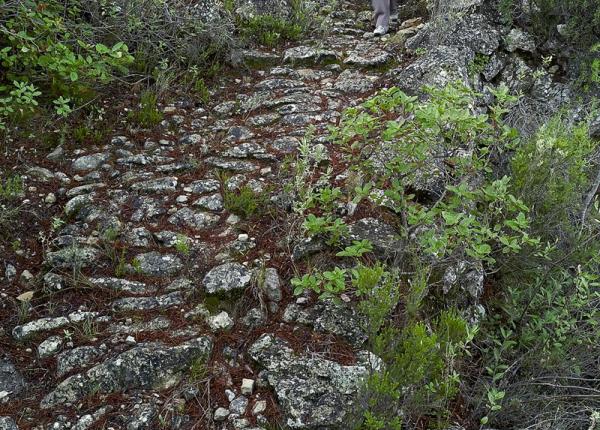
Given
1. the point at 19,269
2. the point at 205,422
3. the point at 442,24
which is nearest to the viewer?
the point at 205,422

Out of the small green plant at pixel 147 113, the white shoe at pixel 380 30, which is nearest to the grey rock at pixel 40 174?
the small green plant at pixel 147 113

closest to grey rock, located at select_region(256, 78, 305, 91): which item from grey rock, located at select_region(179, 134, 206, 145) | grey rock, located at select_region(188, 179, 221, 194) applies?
grey rock, located at select_region(179, 134, 206, 145)

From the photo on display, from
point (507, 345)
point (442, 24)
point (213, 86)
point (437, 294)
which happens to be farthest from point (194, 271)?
point (442, 24)

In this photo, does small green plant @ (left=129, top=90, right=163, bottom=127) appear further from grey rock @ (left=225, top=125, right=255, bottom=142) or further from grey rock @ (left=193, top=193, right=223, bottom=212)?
grey rock @ (left=193, top=193, right=223, bottom=212)

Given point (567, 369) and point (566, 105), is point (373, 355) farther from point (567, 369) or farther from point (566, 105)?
point (566, 105)

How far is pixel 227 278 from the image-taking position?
3.49 metres

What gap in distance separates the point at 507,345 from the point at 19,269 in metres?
2.92

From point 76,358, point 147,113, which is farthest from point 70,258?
point 147,113

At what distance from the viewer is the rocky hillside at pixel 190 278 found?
9.54 ft

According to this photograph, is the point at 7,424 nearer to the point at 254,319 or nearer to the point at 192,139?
the point at 254,319

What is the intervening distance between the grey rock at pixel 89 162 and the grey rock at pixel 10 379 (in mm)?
1740

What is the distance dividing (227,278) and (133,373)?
0.80 meters

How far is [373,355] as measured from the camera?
10.1 feet

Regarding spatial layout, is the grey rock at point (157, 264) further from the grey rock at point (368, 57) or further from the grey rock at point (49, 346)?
the grey rock at point (368, 57)
